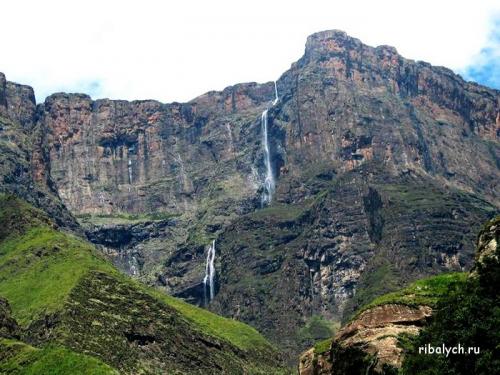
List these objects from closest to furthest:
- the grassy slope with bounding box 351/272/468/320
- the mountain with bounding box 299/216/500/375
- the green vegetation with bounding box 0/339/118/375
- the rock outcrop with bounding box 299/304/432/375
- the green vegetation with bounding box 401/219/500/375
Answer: the green vegetation with bounding box 401/219/500/375, the mountain with bounding box 299/216/500/375, the rock outcrop with bounding box 299/304/432/375, the grassy slope with bounding box 351/272/468/320, the green vegetation with bounding box 0/339/118/375

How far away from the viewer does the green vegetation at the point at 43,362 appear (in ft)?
545

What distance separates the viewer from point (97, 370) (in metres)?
170

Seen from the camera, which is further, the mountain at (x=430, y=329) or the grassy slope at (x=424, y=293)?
the grassy slope at (x=424, y=293)

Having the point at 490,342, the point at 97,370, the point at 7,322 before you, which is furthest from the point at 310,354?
the point at 7,322

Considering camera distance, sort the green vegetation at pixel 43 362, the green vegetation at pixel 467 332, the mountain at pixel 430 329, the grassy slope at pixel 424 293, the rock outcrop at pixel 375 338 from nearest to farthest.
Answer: the green vegetation at pixel 467 332 → the mountain at pixel 430 329 → the rock outcrop at pixel 375 338 → the grassy slope at pixel 424 293 → the green vegetation at pixel 43 362

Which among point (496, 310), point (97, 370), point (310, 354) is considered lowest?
point (97, 370)

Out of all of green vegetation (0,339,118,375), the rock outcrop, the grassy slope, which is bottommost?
green vegetation (0,339,118,375)

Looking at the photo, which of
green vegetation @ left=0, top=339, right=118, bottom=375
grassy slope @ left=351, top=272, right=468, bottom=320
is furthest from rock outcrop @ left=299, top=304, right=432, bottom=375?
green vegetation @ left=0, top=339, right=118, bottom=375

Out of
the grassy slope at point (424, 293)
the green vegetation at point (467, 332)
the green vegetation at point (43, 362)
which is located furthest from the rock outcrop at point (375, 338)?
the green vegetation at point (43, 362)

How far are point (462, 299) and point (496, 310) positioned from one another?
470cm

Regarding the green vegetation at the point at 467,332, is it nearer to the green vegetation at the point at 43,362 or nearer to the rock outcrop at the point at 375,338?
the rock outcrop at the point at 375,338

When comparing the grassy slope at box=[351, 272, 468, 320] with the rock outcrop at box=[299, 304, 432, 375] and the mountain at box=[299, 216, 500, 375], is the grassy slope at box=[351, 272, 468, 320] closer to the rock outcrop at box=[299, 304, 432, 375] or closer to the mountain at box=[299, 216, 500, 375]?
the mountain at box=[299, 216, 500, 375]

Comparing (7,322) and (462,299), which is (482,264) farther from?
(7,322)

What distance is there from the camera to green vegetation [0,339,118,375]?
166125 millimetres
